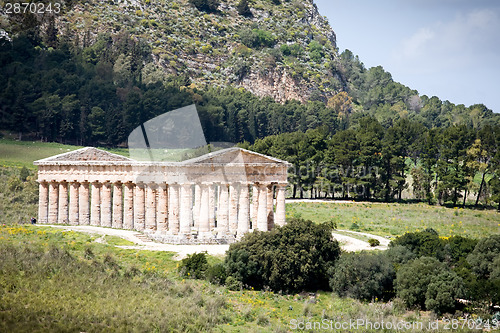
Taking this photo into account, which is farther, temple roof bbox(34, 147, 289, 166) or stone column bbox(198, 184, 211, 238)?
stone column bbox(198, 184, 211, 238)

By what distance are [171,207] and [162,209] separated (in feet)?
3.64

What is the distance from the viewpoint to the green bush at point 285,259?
4600 cm

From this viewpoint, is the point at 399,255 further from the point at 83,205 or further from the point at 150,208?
the point at 83,205

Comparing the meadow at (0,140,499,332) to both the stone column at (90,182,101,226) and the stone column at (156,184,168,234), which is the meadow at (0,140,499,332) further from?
the stone column at (90,182,101,226)

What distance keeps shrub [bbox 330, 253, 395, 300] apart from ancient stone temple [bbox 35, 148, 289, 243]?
12725 millimetres

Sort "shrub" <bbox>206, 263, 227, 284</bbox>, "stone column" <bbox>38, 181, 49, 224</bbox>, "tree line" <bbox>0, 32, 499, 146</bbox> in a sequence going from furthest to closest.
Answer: "tree line" <bbox>0, 32, 499, 146</bbox>, "stone column" <bbox>38, 181, 49, 224</bbox>, "shrub" <bbox>206, 263, 227, 284</bbox>

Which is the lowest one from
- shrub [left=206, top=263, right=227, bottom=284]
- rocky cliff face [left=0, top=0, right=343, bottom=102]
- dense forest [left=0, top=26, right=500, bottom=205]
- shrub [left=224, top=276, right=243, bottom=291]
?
shrub [left=224, top=276, right=243, bottom=291]

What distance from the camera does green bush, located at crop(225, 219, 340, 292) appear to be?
1811 inches


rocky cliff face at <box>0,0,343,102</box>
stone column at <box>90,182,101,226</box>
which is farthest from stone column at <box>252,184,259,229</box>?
rocky cliff face at <box>0,0,343,102</box>

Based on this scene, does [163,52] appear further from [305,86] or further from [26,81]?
[26,81]

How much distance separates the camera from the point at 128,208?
216ft

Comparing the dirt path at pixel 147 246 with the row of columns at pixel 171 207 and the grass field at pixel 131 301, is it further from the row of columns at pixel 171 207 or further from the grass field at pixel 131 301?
the grass field at pixel 131 301

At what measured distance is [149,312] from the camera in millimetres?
37188

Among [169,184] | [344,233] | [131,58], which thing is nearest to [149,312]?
[169,184]
